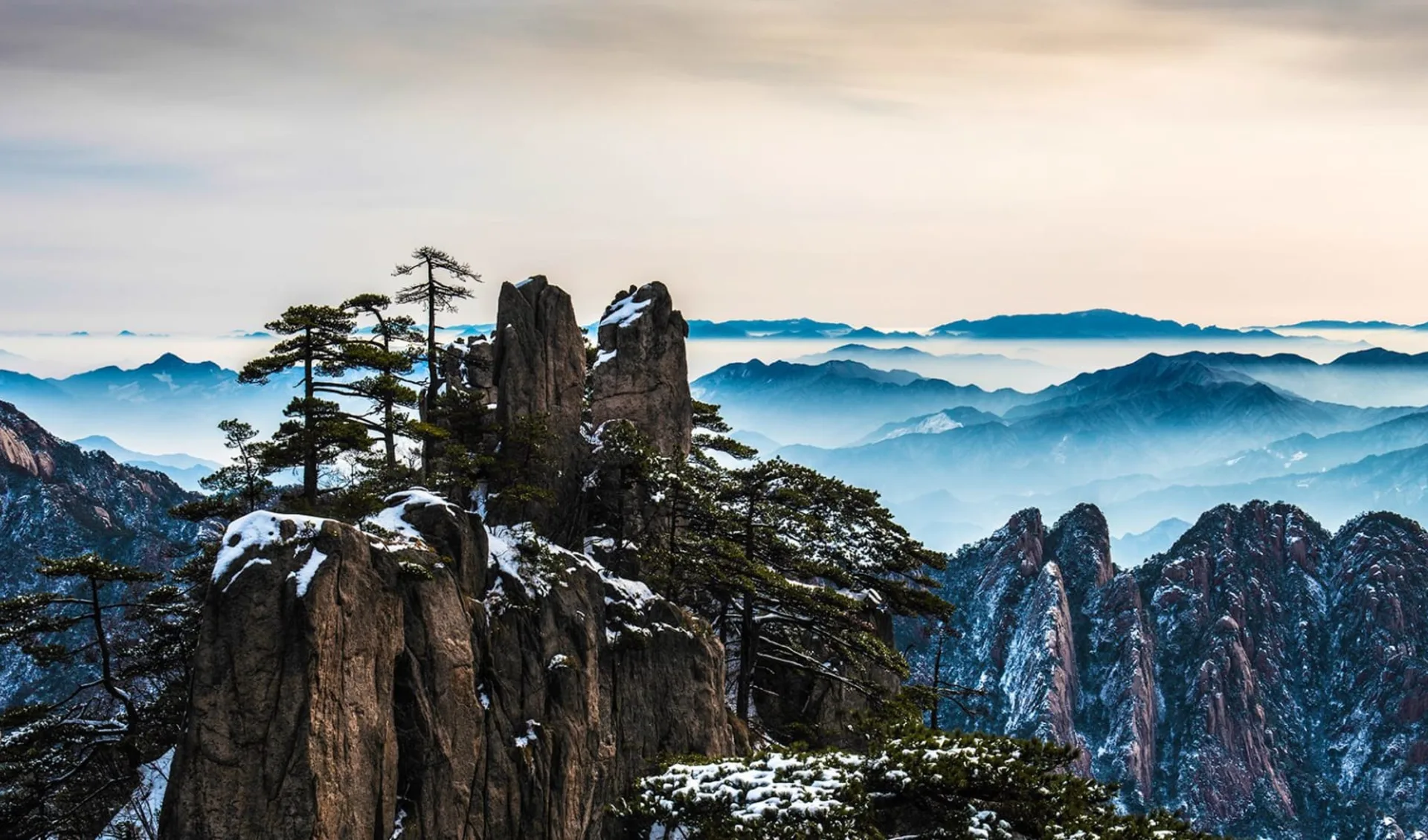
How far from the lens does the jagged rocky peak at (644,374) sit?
5428cm

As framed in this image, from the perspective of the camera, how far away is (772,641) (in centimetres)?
5069

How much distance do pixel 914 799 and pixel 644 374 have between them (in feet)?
96.0

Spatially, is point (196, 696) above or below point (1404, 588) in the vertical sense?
above

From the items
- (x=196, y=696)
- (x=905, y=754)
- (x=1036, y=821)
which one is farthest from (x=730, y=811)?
(x=196, y=696)

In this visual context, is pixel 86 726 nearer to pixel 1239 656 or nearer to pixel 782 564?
pixel 782 564

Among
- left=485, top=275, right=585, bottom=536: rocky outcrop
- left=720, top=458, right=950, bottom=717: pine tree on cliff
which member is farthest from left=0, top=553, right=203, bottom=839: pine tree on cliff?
left=720, top=458, right=950, bottom=717: pine tree on cliff

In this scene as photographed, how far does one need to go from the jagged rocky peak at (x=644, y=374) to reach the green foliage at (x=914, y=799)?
24612mm

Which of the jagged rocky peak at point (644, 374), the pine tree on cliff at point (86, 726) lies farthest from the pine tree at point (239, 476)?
the jagged rocky peak at point (644, 374)

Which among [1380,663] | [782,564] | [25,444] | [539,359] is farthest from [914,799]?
[1380,663]

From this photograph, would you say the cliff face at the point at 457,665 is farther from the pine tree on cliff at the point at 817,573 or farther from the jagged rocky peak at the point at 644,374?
the pine tree on cliff at the point at 817,573

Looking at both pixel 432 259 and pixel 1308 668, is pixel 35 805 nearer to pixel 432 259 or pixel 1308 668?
pixel 432 259

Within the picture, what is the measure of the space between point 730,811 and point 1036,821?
7.40 m

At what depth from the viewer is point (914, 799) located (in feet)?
94.3

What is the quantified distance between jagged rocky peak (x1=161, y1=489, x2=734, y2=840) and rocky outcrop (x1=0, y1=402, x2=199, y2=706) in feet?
269
